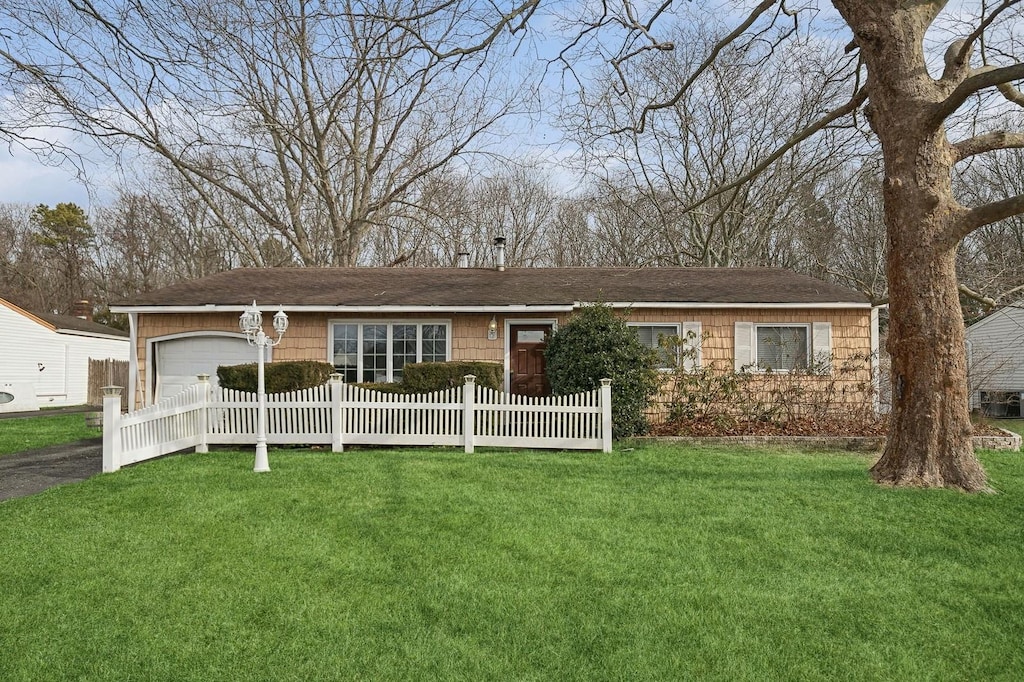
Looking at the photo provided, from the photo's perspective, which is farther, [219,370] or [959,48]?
[219,370]

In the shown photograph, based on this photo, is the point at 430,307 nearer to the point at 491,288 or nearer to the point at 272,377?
the point at 491,288

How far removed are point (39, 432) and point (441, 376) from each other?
8.82 meters

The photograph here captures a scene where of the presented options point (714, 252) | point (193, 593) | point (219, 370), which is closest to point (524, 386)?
point (219, 370)

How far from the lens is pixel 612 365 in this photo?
11.2 metres

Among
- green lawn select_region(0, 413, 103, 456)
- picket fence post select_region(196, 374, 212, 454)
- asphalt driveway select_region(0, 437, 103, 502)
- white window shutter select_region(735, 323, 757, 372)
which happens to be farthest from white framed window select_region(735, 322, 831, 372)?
green lawn select_region(0, 413, 103, 456)

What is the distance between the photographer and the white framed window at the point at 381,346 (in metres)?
13.6

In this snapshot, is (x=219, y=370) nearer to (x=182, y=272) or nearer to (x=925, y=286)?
(x=925, y=286)

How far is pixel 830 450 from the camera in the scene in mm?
10641

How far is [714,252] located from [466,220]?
11.0 metres

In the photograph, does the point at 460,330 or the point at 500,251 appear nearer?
the point at 460,330

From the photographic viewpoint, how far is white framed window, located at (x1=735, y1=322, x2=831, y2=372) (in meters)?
13.6

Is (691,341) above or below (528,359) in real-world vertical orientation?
above

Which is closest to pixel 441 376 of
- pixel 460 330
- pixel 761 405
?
pixel 460 330

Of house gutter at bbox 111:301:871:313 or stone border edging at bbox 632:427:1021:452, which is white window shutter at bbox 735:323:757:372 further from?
stone border edging at bbox 632:427:1021:452
